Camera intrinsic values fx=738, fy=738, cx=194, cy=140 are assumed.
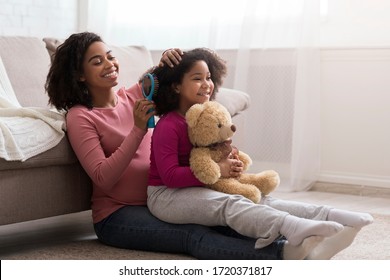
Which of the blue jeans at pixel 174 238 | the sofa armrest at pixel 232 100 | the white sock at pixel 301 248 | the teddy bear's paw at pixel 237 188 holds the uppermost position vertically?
the sofa armrest at pixel 232 100

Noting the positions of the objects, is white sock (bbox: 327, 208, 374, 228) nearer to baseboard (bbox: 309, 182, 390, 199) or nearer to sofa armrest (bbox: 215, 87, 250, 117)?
sofa armrest (bbox: 215, 87, 250, 117)

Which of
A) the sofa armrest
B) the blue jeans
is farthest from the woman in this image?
the sofa armrest

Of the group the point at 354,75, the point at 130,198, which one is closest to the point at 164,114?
the point at 130,198

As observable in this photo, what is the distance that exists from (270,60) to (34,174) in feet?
6.33

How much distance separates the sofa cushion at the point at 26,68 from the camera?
291 centimetres

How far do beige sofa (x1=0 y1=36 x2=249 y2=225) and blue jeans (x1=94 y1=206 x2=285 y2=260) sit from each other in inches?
5.8

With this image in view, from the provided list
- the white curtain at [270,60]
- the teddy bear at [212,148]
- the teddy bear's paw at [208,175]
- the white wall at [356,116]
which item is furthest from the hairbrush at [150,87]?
the white wall at [356,116]

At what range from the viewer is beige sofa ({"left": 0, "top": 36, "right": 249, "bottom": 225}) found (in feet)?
7.31

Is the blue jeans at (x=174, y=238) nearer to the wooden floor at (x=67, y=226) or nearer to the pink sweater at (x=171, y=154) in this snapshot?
the pink sweater at (x=171, y=154)

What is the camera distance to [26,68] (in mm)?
2979

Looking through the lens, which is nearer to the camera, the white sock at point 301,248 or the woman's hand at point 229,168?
the white sock at point 301,248

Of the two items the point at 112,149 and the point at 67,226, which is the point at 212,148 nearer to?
the point at 112,149

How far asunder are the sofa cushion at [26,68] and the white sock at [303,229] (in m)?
1.35
